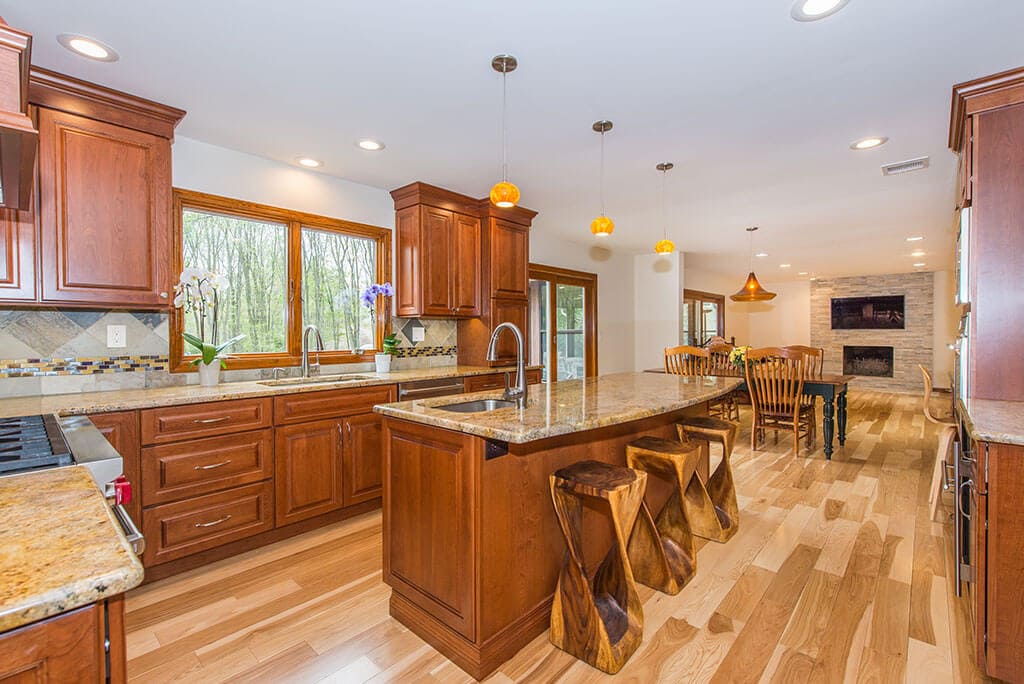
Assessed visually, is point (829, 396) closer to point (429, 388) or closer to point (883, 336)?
point (429, 388)

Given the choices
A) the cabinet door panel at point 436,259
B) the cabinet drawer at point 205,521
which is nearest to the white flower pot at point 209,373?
the cabinet drawer at point 205,521

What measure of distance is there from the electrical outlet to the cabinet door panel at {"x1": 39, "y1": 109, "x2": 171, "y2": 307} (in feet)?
1.06

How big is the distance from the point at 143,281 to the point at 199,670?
1.89m

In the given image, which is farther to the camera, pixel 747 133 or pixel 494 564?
pixel 747 133

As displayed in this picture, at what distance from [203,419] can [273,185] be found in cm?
173

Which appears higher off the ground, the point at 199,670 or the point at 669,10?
the point at 669,10

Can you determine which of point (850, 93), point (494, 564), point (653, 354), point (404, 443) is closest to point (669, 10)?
point (850, 93)

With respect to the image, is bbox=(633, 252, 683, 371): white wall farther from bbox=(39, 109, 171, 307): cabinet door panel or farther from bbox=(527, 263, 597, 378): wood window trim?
bbox=(39, 109, 171, 307): cabinet door panel

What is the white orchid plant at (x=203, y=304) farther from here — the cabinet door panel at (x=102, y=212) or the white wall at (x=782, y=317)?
the white wall at (x=782, y=317)

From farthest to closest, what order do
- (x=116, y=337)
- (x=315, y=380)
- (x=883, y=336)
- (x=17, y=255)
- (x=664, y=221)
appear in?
(x=883, y=336), (x=664, y=221), (x=315, y=380), (x=116, y=337), (x=17, y=255)

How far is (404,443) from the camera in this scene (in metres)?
1.97

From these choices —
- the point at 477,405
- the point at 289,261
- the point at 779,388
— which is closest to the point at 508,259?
the point at 289,261

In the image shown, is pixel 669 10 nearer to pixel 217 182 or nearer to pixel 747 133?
pixel 747 133

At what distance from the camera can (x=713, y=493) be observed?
2.97 metres
